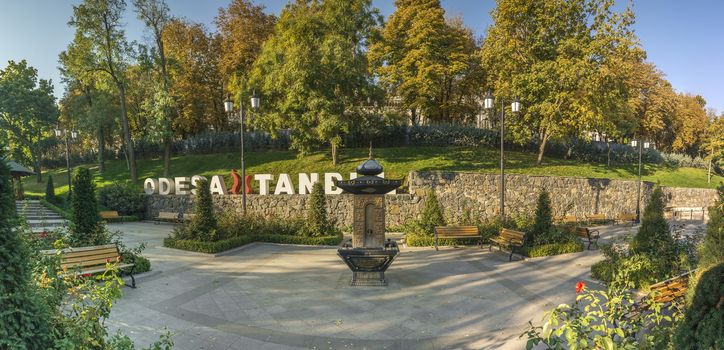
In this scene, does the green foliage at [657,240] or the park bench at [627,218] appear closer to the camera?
the green foliage at [657,240]

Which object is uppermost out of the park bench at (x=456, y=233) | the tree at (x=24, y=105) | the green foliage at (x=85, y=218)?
the tree at (x=24, y=105)

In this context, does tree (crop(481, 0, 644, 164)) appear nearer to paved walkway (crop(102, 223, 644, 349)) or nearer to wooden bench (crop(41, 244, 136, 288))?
paved walkway (crop(102, 223, 644, 349))

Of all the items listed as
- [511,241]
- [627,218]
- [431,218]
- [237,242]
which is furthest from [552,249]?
[627,218]

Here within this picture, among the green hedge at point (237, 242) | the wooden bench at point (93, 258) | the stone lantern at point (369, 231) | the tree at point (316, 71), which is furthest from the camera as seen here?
the tree at point (316, 71)

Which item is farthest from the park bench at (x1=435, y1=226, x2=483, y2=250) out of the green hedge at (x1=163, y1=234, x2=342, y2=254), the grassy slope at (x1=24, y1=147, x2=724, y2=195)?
the grassy slope at (x1=24, y1=147, x2=724, y2=195)

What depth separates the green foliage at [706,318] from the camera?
3.19 m

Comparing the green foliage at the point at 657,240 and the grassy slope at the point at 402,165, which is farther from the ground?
the grassy slope at the point at 402,165

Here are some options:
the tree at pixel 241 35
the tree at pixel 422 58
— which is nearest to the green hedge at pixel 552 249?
the tree at pixel 422 58

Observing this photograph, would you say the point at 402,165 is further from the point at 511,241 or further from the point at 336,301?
the point at 336,301

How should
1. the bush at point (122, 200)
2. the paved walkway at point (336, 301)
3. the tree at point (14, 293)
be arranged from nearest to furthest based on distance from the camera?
the tree at point (14, 293)
the paved walkway at point (336, 301)
the bush at point (122, 200)

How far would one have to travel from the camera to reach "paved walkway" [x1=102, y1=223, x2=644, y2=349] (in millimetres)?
6691

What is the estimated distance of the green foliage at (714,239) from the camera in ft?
21.5

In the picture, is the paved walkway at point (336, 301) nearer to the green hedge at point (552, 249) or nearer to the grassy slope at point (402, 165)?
the green hedge at point (552, 249)

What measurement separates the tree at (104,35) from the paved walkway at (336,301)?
21355mm
